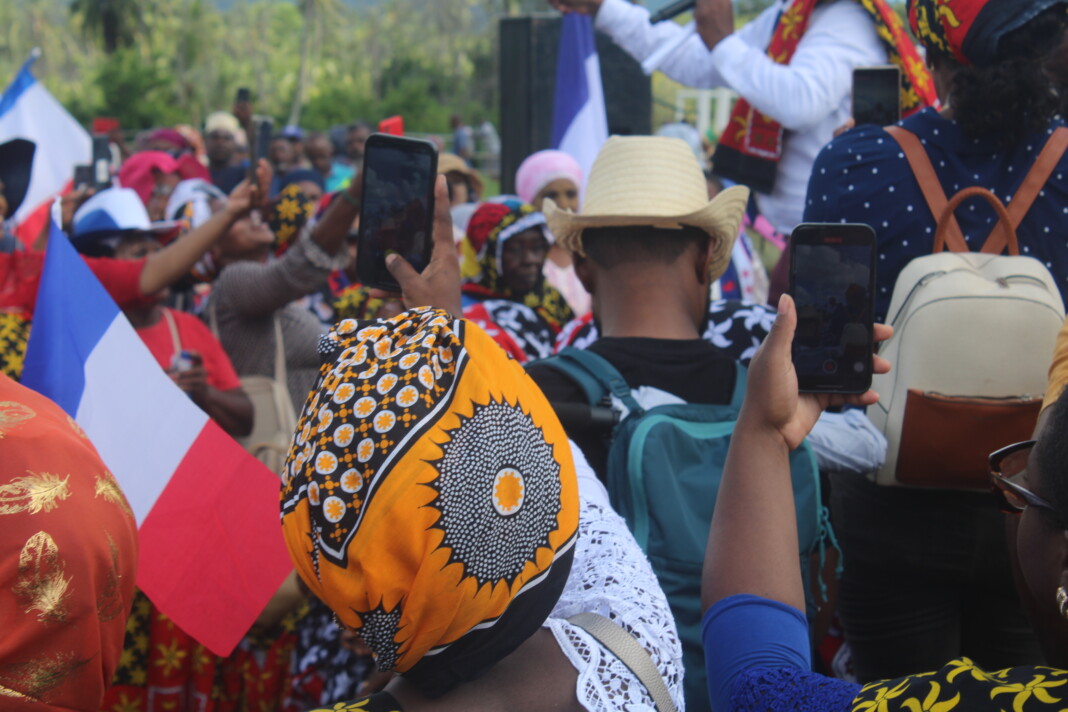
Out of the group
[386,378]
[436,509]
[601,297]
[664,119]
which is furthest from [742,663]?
[664,119]

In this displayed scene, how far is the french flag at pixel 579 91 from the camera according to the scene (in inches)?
221

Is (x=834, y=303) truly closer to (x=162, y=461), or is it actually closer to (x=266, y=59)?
(x=162, y=461)

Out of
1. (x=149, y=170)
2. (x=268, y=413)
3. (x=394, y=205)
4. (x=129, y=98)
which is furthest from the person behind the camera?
(x=129, y=98)

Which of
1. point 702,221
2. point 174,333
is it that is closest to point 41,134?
point 174,333

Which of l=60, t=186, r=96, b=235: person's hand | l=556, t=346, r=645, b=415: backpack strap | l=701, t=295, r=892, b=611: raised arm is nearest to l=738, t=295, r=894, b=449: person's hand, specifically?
l=701, t=295, r=892, b=611: raised arm

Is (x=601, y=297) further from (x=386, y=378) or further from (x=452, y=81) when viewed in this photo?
(x=452, y=81)

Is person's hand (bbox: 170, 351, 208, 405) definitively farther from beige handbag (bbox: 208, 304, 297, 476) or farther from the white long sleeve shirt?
the white long sleeve shirt

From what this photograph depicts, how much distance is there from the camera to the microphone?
156 inches

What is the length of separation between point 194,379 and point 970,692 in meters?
2.88

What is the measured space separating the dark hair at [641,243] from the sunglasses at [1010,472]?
3.20 ft

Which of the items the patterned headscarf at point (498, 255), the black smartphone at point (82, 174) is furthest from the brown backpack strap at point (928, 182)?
the black smartphone at point (82, 174)

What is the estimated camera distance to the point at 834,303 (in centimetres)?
176

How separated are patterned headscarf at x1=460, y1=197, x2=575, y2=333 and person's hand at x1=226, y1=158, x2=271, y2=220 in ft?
3.03

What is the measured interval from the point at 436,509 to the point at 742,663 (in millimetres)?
443
